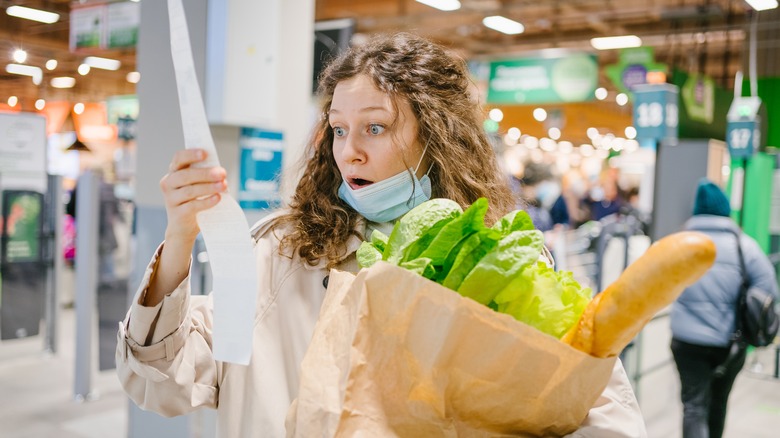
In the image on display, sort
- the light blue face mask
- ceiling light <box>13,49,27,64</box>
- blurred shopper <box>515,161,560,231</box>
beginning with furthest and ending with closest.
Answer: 1. blurred shopper <box>515,161,560,231</box>
2. ceiling light <box>13,49,27,64</box>
3. the light blue face mask

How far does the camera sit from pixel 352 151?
1318mm

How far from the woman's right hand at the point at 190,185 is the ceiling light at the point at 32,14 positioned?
5171 mm

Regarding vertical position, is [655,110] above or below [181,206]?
above

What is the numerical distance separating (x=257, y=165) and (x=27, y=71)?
8.50ft

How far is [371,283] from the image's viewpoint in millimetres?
829

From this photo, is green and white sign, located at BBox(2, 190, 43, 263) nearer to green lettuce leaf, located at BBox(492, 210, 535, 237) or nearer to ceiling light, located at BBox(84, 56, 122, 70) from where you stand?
ceiling light, located at BBox(84, 56, 122, 70)

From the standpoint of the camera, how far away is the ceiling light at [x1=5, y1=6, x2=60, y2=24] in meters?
5.41

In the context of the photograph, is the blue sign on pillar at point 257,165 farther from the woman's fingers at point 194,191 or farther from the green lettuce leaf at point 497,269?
the green lettuce leaf at point 497,269

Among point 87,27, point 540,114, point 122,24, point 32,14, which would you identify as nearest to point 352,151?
point 122,24

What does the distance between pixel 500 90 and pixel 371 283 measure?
10.7 m

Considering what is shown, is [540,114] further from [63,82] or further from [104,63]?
[63,82]

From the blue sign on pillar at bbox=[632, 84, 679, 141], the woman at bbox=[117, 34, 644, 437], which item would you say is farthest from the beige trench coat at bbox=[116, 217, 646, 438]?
the blue sign on pillar at bbox=[632, 84, 679, 141]

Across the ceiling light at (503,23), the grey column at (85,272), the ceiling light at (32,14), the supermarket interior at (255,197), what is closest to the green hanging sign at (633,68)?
the supermarket interior at (255,197)

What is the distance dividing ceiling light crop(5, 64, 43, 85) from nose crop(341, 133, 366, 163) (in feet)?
13.4
